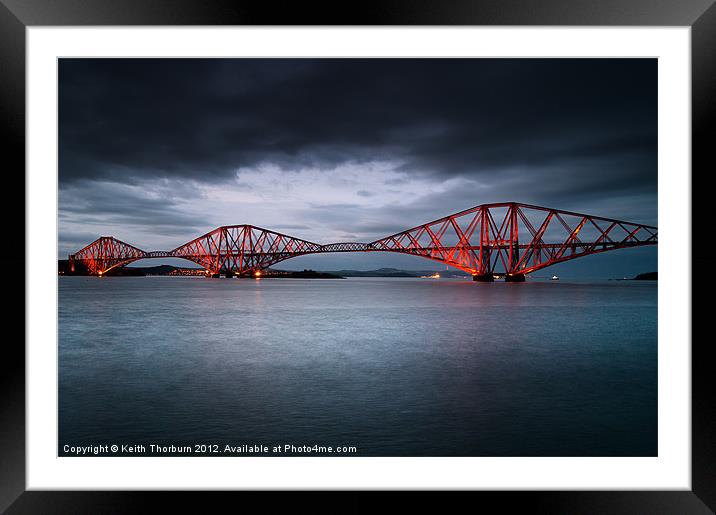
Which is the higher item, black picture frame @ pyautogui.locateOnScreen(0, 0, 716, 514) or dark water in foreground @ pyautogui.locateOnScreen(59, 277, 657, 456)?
black picture frame @ pyautogui.locateOnScreen(0, 0, 716, 514)

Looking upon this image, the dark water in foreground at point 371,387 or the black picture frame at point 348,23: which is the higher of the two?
the black picture frame at point 348,23

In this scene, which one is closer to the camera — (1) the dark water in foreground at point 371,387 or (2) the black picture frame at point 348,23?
(2) the black picture frame at point 348,23

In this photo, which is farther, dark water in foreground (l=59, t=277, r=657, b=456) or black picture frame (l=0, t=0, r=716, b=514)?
dark water in foreground (l=59, t=277, r=657, b=456)
